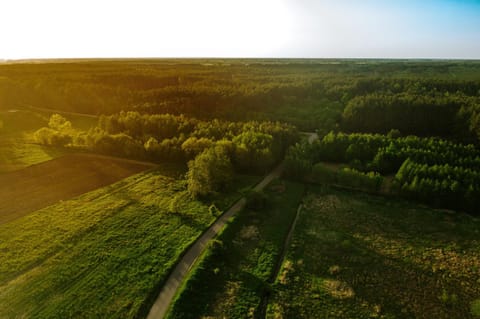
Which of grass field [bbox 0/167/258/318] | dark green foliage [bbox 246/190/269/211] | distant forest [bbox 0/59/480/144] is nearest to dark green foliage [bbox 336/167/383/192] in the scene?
dark green foliage [bbox 246/190/269/211]

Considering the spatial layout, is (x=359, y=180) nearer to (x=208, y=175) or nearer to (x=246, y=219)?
(x=246, y=219)

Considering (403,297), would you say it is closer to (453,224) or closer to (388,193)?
(453,224)

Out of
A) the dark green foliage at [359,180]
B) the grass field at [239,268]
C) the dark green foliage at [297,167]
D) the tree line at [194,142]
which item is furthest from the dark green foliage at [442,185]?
the tree line at [194,142]

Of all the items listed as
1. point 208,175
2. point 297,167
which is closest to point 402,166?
point 297,167

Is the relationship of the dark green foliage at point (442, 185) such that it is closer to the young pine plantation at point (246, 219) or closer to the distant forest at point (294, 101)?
the young pine plantation at point (246, 219)

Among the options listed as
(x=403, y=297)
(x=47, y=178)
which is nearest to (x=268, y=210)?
(x=403, y=297)

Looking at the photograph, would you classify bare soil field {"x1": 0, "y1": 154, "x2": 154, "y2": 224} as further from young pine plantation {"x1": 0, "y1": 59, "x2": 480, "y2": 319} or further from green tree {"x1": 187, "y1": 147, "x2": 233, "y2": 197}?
green tree {"x1": 187, "y1": 147, "x2": 233, "y2": 197}

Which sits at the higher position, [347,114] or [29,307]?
[347,114]

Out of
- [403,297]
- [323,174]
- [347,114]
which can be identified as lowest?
[403,297]
